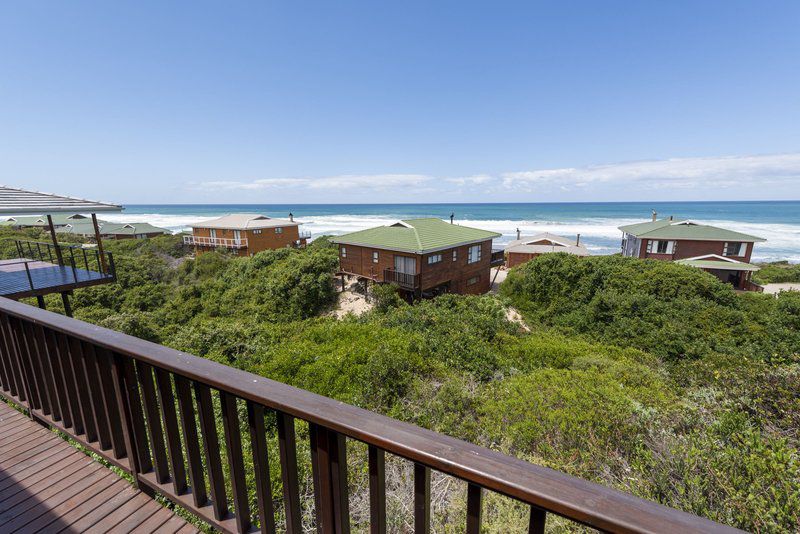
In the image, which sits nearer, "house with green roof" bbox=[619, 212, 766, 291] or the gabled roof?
"house with green roof" bbox=[619, 212, 766, 291]

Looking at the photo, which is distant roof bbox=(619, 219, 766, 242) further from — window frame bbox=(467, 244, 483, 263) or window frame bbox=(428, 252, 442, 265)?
window frame bbox=(428, 252, 442, 265)

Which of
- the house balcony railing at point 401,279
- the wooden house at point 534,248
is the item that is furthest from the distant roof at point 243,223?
the wooden house at point 534,248

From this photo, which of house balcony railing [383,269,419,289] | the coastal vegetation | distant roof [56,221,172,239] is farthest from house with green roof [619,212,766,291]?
distant roof [56,221,172,239]

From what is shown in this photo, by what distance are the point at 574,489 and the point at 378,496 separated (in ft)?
2.26

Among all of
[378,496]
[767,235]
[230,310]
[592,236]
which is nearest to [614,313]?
[378,496]

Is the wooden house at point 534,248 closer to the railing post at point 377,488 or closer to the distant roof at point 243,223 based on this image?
the distant roof at point 243,223

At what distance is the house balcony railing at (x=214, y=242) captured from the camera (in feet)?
109

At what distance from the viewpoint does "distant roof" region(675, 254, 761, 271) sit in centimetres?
2283

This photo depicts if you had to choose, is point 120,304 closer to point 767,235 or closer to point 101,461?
point 101,461

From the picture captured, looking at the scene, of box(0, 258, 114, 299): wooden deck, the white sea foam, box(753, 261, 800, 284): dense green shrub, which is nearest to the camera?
box(0, 258, 114, 299): wooden deck

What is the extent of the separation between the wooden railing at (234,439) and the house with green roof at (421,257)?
1617 centimetres

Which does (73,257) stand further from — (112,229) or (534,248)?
(112,229)

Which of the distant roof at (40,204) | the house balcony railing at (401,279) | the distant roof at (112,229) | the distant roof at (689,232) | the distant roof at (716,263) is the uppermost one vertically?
the distant roof at (40,204)

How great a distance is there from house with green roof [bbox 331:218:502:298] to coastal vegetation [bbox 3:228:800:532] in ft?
6.28
